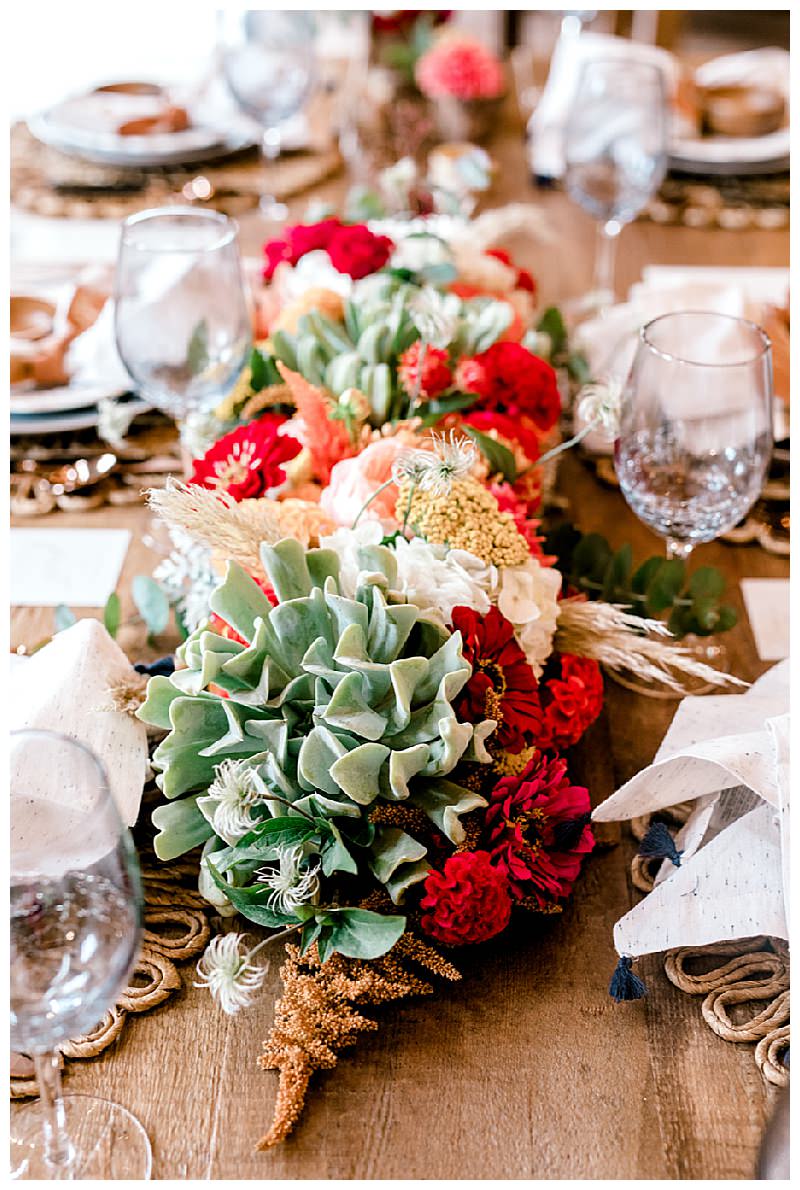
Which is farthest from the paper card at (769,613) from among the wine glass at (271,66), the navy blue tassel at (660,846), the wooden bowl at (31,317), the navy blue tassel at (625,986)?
the wine glass at (271,66)

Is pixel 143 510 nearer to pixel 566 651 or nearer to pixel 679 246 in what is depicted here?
pixel 566 651

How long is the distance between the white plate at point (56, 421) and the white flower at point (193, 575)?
13.3 inches

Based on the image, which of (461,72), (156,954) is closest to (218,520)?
(156,954)

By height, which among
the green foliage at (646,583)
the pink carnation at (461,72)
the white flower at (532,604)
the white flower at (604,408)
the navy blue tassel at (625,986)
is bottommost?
the navy blue tassel at (625,986)

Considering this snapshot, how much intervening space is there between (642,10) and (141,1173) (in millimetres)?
2767

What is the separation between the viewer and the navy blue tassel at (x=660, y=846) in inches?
31.0

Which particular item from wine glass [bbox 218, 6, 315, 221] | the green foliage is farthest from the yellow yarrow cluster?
wine glass [bbox 218, 6, 315, 221]

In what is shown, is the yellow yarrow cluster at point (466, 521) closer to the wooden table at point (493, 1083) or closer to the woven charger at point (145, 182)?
the wooden table at point (493, 1083)

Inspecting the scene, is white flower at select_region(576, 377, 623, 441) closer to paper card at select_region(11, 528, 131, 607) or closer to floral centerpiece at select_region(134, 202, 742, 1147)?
floral centerpiece at select_region(134, 202, 742, 1147)

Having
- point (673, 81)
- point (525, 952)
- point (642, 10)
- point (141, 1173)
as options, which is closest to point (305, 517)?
point (525, 952)

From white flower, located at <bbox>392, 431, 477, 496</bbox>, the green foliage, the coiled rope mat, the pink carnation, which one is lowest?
the coiled rope mat

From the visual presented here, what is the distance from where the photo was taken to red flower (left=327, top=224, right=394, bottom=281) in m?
1.21

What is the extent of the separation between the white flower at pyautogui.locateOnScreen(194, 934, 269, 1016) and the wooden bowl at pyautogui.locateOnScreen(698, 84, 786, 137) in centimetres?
166

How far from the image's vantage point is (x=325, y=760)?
0.70 m
